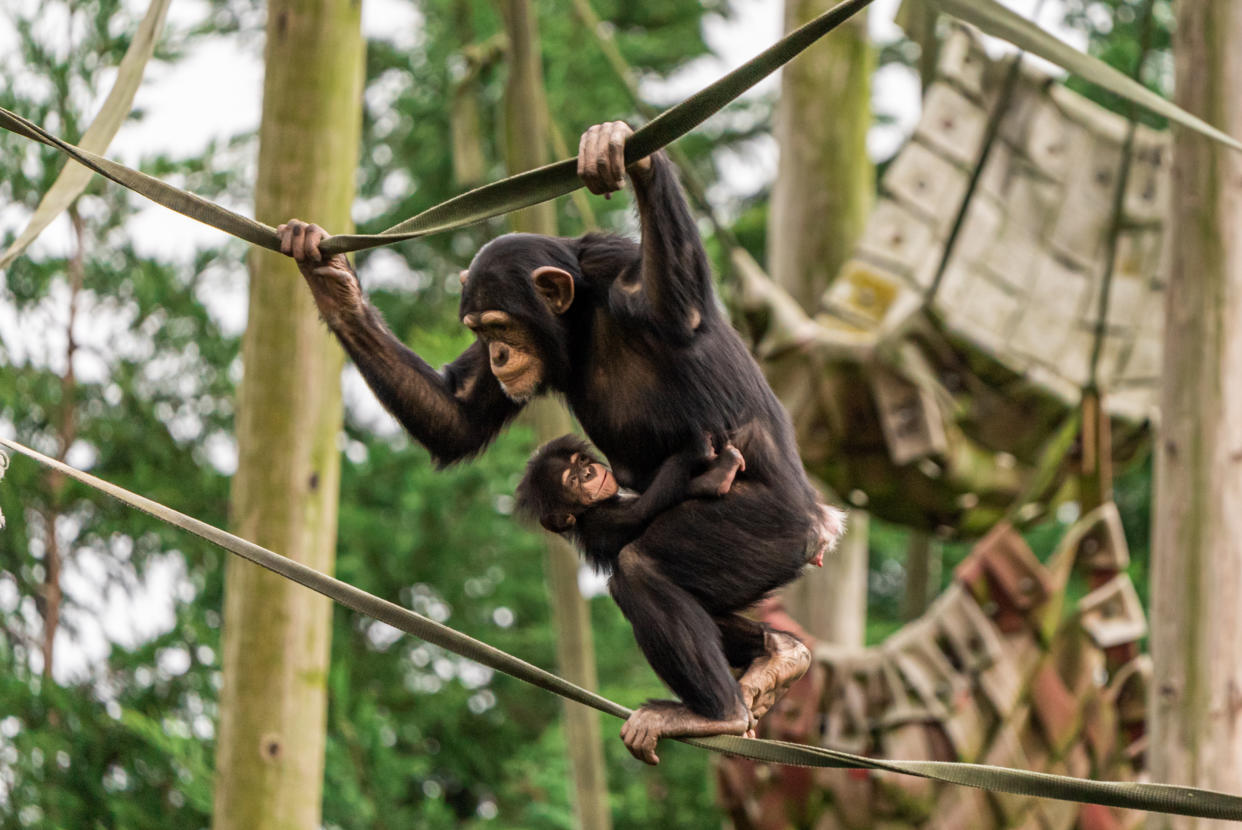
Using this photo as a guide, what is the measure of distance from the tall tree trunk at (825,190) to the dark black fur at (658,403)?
3.41 m

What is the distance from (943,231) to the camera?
5.80 metres

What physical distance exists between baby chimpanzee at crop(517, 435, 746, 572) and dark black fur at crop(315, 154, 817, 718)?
3 centimetres

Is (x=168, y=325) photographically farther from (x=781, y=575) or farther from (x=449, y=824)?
(x=781, y=575)

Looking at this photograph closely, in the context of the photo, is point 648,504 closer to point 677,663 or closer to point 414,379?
point 677,663

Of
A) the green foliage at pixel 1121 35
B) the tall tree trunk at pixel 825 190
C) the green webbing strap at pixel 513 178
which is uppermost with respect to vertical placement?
the green foliage at pixel 1121 35

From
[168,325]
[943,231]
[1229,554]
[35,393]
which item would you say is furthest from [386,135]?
[1229,554]

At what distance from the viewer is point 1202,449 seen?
161 inches

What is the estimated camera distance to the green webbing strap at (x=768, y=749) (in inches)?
75.7

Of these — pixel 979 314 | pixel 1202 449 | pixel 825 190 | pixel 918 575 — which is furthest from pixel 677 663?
pixel 918 575

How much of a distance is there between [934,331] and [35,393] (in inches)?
164

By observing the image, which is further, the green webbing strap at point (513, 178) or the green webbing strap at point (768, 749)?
the green webbing strap at point (513, 178)

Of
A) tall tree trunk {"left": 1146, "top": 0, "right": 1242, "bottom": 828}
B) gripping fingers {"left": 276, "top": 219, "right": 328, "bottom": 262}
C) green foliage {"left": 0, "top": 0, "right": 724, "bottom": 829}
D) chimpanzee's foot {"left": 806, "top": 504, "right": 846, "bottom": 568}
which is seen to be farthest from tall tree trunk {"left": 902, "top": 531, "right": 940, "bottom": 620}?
gripping fingers {"left": 276, "top": 219, "right": 328, "bottom": 262}

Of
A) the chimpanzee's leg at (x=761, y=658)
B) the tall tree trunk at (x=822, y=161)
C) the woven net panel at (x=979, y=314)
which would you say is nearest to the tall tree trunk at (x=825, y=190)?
the tall tree trunk at (x=822, y=161)

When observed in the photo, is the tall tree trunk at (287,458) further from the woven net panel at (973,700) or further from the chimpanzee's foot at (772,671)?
the woven net panel at (973,700)
